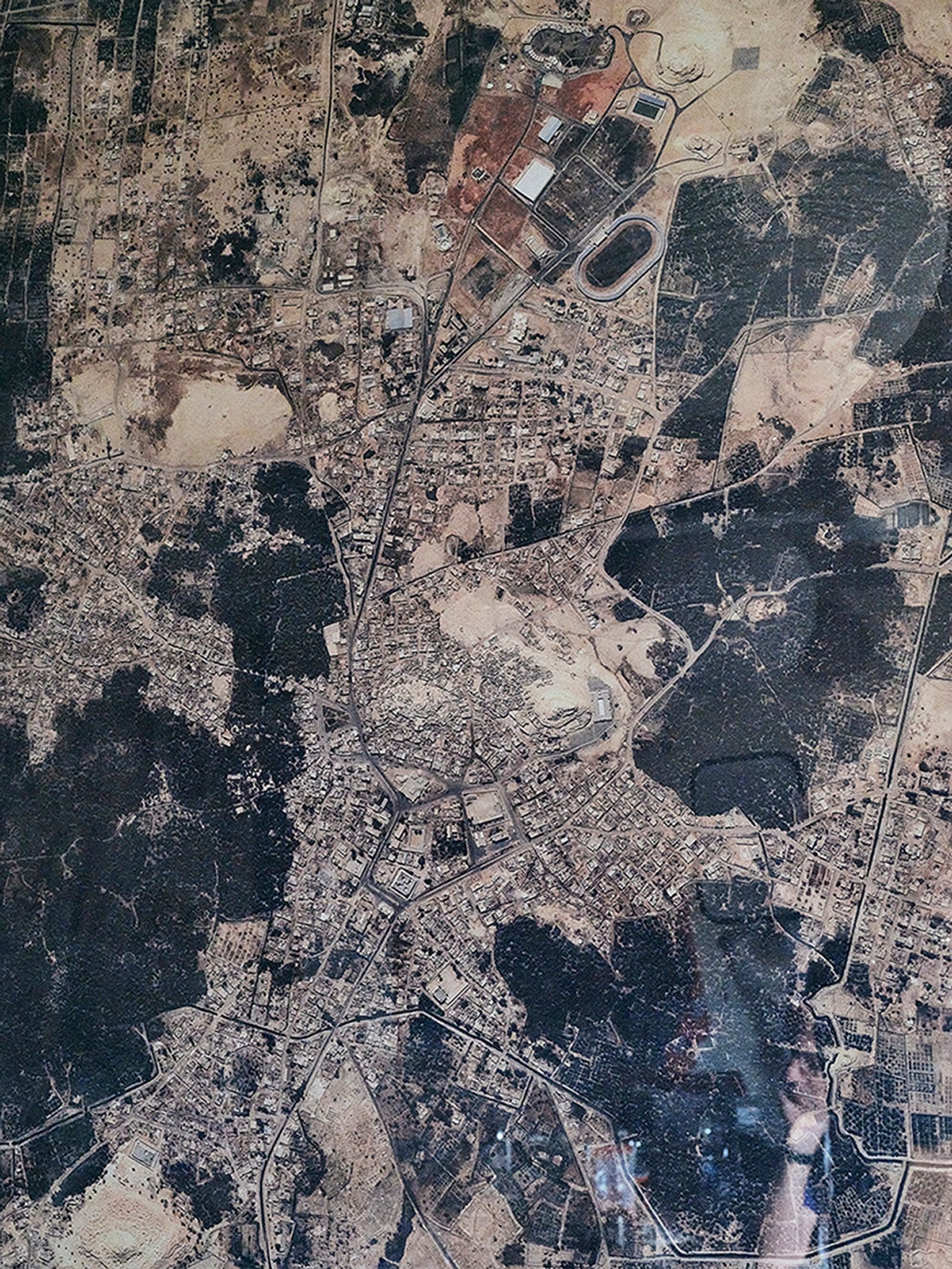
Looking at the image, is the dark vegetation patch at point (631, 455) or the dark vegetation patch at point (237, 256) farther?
the dark vegetation patch at point (237, 256)

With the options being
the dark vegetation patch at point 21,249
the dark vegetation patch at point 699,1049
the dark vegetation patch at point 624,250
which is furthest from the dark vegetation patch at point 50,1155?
the dark vegetation patch at point 624,250

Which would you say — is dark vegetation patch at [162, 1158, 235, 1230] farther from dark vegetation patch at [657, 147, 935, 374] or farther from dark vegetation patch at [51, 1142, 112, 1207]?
dark vegetation patch at [657, 147, 935, 374]

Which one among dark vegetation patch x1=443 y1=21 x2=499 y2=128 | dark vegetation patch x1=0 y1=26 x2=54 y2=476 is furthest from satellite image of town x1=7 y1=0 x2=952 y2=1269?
dark vegetation patch x1=0 y1=26 x2=54 y2=476

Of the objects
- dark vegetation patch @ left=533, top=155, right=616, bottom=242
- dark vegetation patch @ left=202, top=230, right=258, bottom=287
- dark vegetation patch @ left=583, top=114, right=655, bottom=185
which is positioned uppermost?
dark vegetation patch @ left=583, top=114, right=655, bottom=185

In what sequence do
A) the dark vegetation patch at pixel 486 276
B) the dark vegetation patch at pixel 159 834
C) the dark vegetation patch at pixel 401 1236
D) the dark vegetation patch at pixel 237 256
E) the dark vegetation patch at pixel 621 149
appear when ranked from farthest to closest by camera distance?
1. the dark vegetation patch at pixel 237 256
2. the dark vegetation patch at pixel 159 834
3. the dark vegetation patch at pixel 486 276
4. the dark vegetation patch at pixel 621 149
5. the dark vegetation patch at pixel 401 1236

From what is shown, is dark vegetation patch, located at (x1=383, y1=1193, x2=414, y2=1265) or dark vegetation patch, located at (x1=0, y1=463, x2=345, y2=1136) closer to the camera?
dark vegetation patch, located at (x1=383, y1=1193, x2=414, y2=1265)

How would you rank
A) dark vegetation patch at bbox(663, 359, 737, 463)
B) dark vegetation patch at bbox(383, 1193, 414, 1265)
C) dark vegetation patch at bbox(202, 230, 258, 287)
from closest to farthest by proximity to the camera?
dark vegetation patch at bbox(663, 359, 737, 463) < dark vegetation patch at bbox(383, 1193, 414, 1265) < dark vegetation patch at bbox(202, 230, 258, 287)

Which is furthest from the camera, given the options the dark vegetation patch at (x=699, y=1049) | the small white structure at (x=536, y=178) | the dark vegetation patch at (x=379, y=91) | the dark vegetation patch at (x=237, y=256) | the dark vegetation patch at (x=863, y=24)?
the dark vegetation patch at (x=237, y=256)

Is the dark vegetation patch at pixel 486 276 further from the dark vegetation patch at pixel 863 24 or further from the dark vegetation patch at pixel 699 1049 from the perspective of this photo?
the dark vegetation patch at pixel 699 1049
